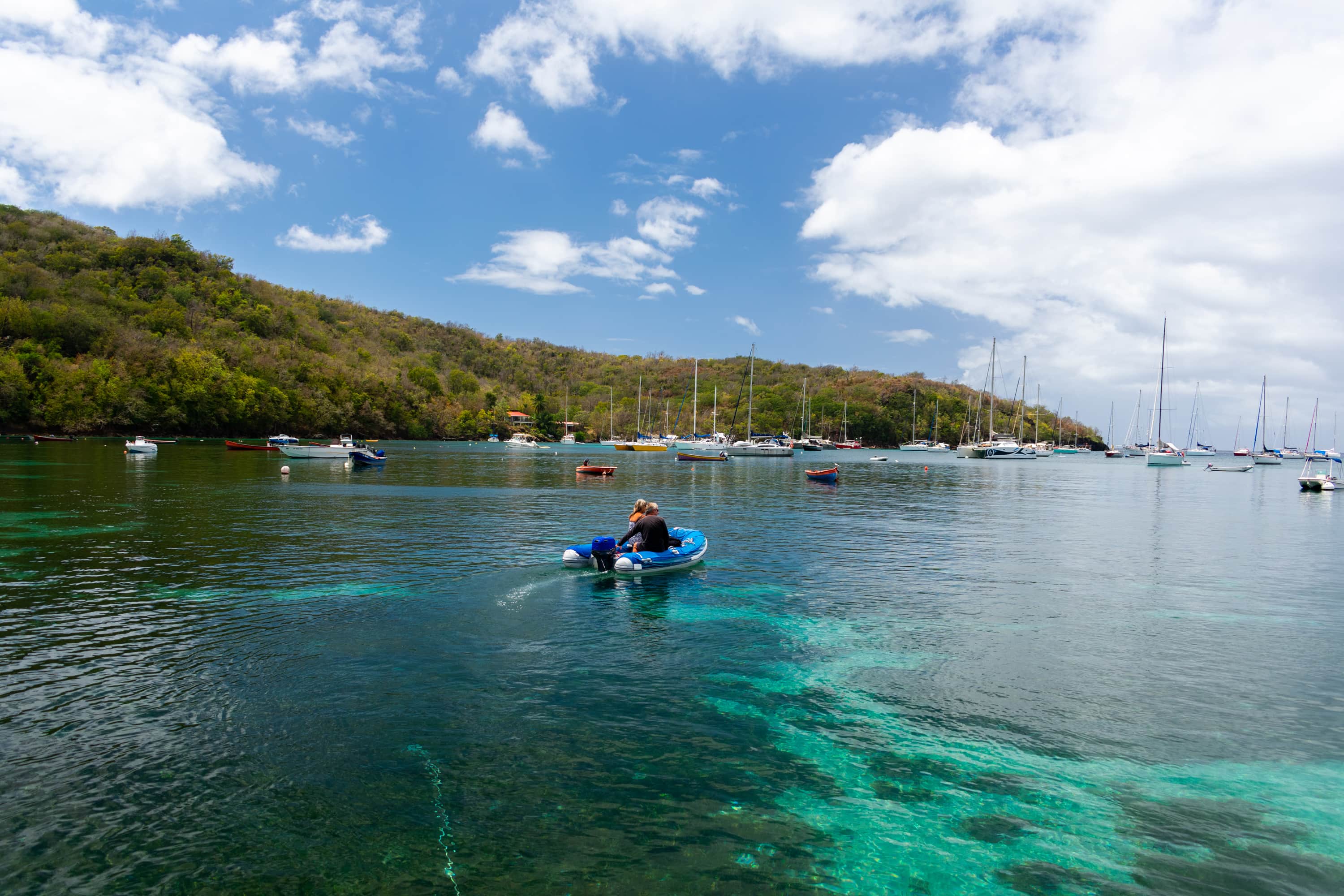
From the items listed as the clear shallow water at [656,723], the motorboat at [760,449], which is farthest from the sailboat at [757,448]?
the clear shallow water at [656,723]

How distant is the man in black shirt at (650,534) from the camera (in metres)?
20.1

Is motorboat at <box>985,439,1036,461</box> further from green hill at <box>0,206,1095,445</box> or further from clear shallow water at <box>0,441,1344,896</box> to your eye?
clear shallow water at <box>0,441,1344,896</box>

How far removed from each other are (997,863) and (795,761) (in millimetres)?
2651

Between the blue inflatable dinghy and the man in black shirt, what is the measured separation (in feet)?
0.45

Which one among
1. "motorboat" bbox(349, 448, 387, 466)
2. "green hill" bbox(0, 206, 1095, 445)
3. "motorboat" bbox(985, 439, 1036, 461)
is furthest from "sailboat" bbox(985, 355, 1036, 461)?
"motorboat" bbox(349, 448, 387, 466)

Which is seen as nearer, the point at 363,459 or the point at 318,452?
the point at 363,459

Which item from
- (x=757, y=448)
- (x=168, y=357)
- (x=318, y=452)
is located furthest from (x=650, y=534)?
(x=168, y=357)

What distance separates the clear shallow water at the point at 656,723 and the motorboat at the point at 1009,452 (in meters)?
113

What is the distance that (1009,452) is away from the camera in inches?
5153

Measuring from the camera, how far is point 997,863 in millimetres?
6973

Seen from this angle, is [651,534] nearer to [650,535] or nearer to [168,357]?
[650,535]

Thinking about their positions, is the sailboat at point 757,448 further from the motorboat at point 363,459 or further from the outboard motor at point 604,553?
the outboard motor at point 604,553

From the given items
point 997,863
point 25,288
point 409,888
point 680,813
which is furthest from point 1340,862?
point 25,288

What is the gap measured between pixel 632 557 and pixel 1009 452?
12867 cm
